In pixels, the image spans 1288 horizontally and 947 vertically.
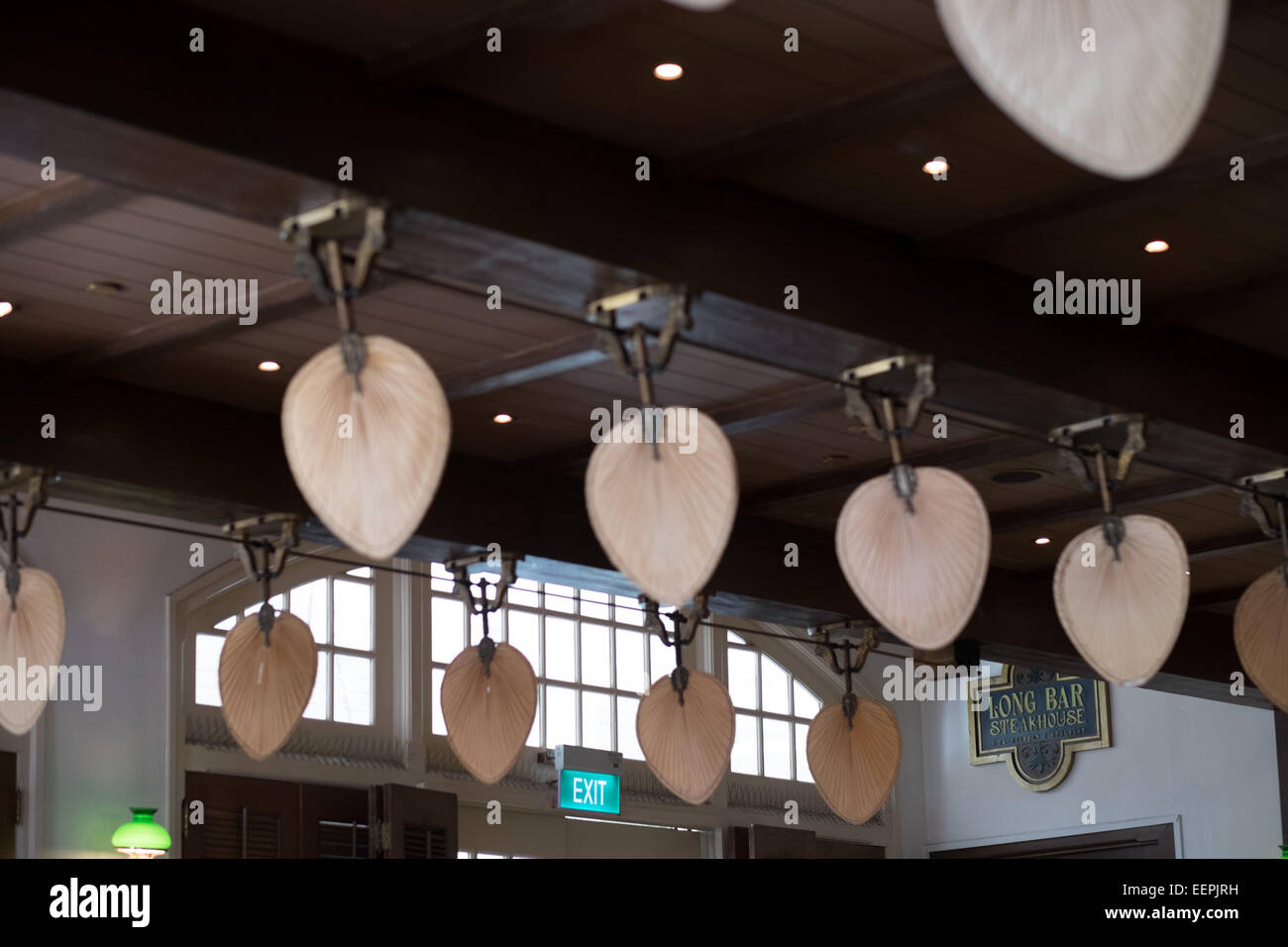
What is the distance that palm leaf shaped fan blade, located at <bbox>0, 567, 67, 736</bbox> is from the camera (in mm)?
3904

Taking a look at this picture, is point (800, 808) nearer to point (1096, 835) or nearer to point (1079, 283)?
point (1096, 835)

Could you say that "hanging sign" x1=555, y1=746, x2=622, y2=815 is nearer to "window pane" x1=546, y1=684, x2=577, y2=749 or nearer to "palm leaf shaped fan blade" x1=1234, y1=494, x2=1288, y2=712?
"window pane" x1=546, y1=684, x2=577, y2=749

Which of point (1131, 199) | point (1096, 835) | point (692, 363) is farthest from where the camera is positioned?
point (1096, 835)

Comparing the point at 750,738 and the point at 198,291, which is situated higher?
the point at 198,291

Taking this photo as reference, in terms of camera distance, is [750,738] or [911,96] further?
[750,738]

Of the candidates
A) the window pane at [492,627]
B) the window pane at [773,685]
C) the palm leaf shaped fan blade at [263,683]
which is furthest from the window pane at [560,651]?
the palm leaf shaped fan blade at [263,683]

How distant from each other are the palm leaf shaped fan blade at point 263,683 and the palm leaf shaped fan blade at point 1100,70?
3091 mm

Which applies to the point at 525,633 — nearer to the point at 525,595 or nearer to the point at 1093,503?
the point at 525,595

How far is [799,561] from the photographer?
230 inches

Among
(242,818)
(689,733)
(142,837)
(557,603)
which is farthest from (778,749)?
(689,733)

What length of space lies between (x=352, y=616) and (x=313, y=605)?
0.25 meters

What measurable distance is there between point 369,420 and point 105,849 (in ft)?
19.6

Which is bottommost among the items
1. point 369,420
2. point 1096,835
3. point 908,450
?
point 1096,835
